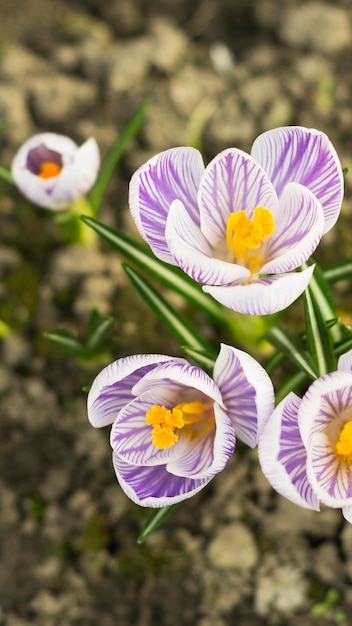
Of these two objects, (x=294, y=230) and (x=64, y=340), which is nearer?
(x=294, y=230)

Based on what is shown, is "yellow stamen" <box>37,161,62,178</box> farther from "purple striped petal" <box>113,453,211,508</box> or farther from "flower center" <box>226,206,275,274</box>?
"purple striped petal" <box>113,453,211,508</box>

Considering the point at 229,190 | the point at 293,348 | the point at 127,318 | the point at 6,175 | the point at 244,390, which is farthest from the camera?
the point at 127,318

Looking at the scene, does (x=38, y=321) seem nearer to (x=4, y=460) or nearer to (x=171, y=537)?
(x=4, y=460)

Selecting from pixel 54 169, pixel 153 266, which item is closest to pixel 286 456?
pixel 153 266

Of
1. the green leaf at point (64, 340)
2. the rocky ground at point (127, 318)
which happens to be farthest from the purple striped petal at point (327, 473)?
the green leaf at point (64, 340)

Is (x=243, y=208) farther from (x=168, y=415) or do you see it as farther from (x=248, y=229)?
(x=168, y=415)

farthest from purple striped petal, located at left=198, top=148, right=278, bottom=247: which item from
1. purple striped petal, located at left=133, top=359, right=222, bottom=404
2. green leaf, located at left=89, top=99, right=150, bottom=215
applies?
green leaf, located at left=89, top=99, right=150, bottom=215

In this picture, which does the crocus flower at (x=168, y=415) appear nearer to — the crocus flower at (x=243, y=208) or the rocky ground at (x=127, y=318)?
the crocus flower at (x=243, y=208)
